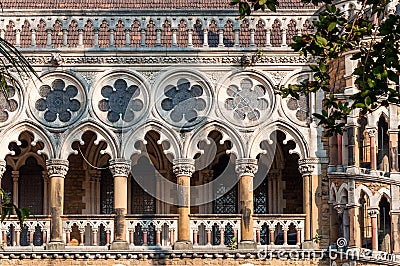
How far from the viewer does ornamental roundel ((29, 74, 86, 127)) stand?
30.7 metres

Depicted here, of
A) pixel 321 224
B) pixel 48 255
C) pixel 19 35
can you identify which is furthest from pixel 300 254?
pixel 19 35

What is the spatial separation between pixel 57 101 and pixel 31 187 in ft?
9.21

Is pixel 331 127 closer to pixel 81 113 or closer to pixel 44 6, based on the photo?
pixel 81 113

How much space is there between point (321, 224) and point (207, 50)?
4237 mm

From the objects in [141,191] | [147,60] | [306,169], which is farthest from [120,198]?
[306,169]

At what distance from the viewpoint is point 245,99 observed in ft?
102

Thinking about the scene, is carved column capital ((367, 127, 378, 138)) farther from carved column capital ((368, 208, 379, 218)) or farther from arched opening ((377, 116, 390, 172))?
carved column capital ((368, 208, 379, 218))

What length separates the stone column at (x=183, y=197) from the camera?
30245 mm

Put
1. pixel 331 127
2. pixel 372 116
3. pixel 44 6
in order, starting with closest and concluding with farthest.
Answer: pixel 331 127
pixel 372 116
pixel 44 6

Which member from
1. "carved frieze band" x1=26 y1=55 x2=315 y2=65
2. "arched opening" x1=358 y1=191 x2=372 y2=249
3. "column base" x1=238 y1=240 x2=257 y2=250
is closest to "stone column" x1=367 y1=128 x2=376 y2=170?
"arched opening" x1=358 y1=191 x2=372 y2=249

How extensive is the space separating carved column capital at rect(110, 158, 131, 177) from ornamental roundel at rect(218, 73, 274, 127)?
2.23m

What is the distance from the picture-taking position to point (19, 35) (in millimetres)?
30844

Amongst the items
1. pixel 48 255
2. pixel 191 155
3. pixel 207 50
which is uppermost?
pixel 207 50

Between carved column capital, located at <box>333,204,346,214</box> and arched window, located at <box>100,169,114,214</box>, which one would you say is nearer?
carved column capital, located at <box>333,204,346,214</box>
